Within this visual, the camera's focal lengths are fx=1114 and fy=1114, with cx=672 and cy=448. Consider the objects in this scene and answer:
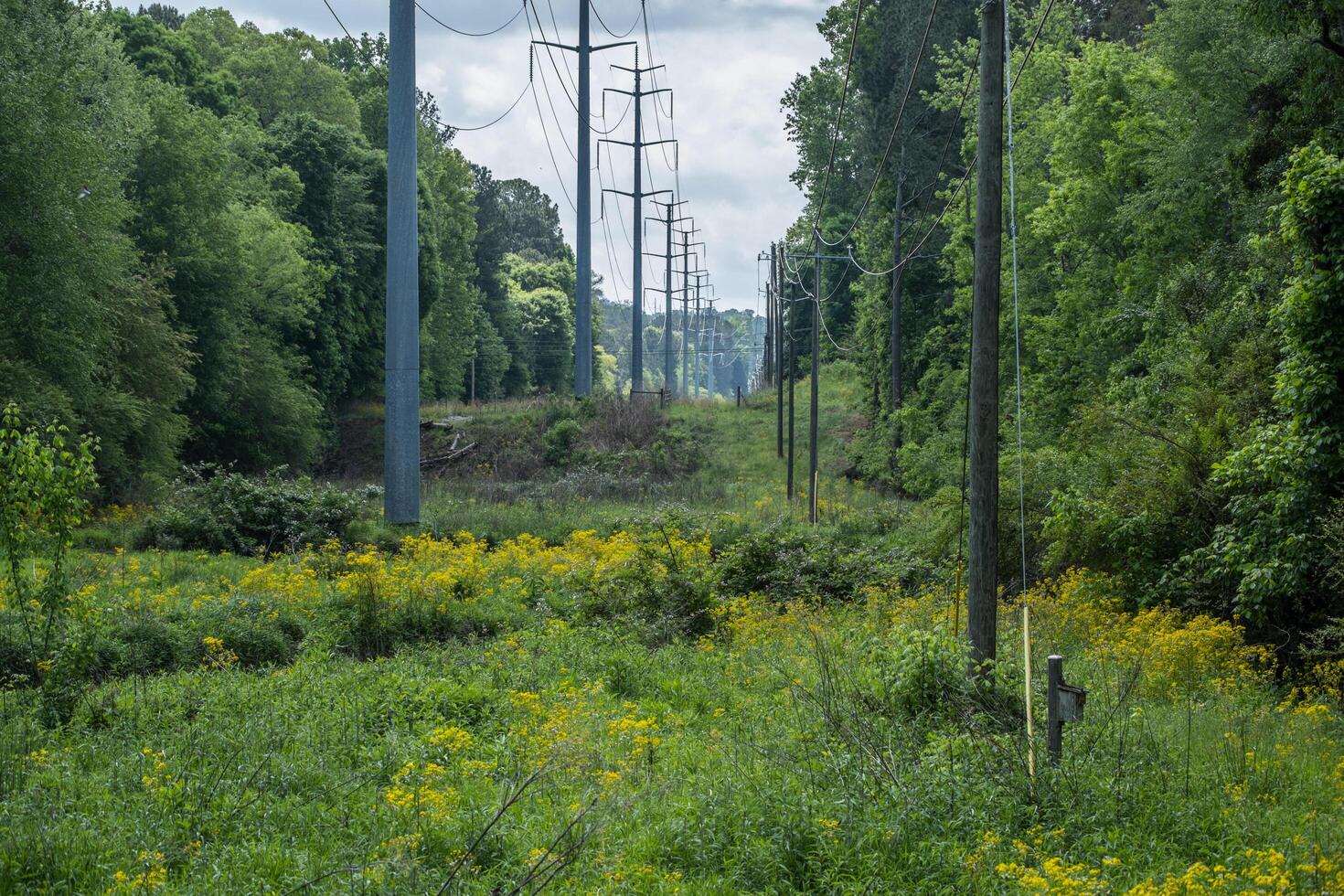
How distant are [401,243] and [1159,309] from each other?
1455cm

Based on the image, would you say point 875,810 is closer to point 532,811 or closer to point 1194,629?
point 532,811

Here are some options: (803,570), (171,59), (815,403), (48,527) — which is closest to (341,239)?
(171,59)

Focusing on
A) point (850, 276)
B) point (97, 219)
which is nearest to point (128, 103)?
point (97, 219)

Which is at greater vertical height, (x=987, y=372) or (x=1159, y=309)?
(x=1159, y=309)

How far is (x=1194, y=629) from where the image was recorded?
13.1 meters

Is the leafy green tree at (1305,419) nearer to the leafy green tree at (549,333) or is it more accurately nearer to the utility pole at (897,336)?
the utility pole at (897,336)

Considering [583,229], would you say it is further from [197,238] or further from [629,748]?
[629,748]

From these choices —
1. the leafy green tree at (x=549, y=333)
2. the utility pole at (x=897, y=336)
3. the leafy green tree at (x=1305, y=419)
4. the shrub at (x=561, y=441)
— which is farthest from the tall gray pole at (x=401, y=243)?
the leafy green tree at (x=549, y=333)

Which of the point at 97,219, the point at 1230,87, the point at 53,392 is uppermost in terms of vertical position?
the point at 1230,87

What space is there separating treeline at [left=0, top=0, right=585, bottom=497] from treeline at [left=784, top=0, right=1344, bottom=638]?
17810 mm

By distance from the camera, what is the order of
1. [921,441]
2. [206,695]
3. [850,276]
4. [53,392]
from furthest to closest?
[850,276]
[921,441]
[53,392]
[206,695]

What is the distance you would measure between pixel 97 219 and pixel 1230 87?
23.5m

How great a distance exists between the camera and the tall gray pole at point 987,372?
955 cm

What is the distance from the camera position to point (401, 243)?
806 inches
